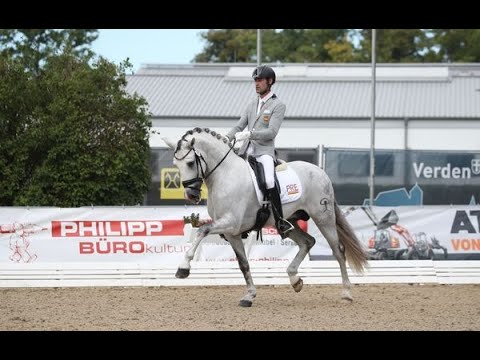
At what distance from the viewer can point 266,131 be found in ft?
37.0

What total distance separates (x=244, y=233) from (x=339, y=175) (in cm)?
1128

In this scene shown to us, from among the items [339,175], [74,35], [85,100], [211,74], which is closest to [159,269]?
[85,100]

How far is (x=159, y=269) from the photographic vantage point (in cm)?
1450

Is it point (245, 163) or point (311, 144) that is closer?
point (245, 163)

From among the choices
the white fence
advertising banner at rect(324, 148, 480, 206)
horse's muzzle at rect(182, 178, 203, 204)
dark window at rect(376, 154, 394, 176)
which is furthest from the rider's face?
dark window at rect(376, 154, 394, 176)

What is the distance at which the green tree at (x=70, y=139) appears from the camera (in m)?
18.3

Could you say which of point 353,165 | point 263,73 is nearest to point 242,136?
point 263,73

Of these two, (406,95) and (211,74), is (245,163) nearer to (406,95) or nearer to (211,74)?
(406,95)

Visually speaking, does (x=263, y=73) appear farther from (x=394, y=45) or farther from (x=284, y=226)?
(x=394, y=45)

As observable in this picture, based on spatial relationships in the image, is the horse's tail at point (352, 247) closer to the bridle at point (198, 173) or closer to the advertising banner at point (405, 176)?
the bridle at point (198, 173)

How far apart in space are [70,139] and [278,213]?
26.7 feet

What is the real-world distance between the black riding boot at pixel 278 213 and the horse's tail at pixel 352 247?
1.06m

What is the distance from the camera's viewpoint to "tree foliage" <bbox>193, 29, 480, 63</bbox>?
57531mm

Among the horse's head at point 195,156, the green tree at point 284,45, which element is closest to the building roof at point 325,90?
the green tree at point 284,45
